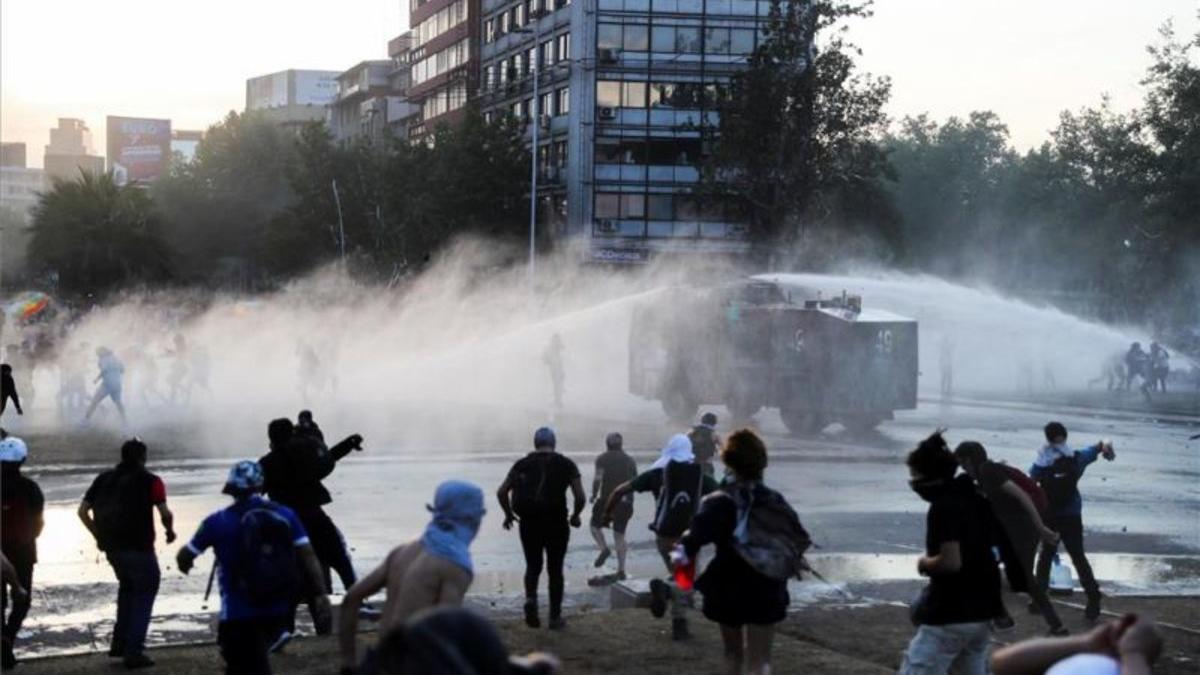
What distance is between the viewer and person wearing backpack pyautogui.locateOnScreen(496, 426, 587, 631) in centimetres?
1262

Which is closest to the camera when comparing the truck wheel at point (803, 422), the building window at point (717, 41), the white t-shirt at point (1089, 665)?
the white t-shirt at point (1089, 665)

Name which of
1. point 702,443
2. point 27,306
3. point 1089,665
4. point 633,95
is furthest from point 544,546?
point 27,306

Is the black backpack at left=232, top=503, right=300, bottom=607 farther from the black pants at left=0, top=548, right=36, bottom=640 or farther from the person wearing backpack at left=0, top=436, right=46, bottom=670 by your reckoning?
the person wearing backpack at left=0, top=436, right=46, bottom=670

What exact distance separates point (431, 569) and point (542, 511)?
221 inches

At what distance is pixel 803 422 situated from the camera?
3259cm

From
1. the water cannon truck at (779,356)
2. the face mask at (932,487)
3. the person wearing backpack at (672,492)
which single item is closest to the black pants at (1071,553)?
the person wearing backpack at (672,492)

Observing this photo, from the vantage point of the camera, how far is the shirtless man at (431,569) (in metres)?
7.04

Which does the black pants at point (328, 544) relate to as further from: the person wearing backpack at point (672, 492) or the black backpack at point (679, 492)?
the black backpack at point (679, 492)

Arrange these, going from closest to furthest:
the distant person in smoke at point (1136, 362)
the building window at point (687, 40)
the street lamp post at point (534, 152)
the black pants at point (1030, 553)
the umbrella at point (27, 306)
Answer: the black pants at point (1030, 553) → the distant person in smoke at point (1136, 362) → the street lamp post at point (534, 152) → the building window at point (687, 40) → the umbrella at point (27, 306)

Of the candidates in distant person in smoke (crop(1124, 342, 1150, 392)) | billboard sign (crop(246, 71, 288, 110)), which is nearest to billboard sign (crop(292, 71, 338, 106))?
billboard sign (crop(246, 71, 288, 110))

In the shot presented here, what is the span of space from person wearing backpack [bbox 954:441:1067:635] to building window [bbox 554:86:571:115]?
62.6 meters

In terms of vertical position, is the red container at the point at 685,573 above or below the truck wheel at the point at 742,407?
above

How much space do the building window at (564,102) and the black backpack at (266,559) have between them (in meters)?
66.3

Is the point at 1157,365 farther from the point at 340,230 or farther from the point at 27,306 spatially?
the point at 27,306
